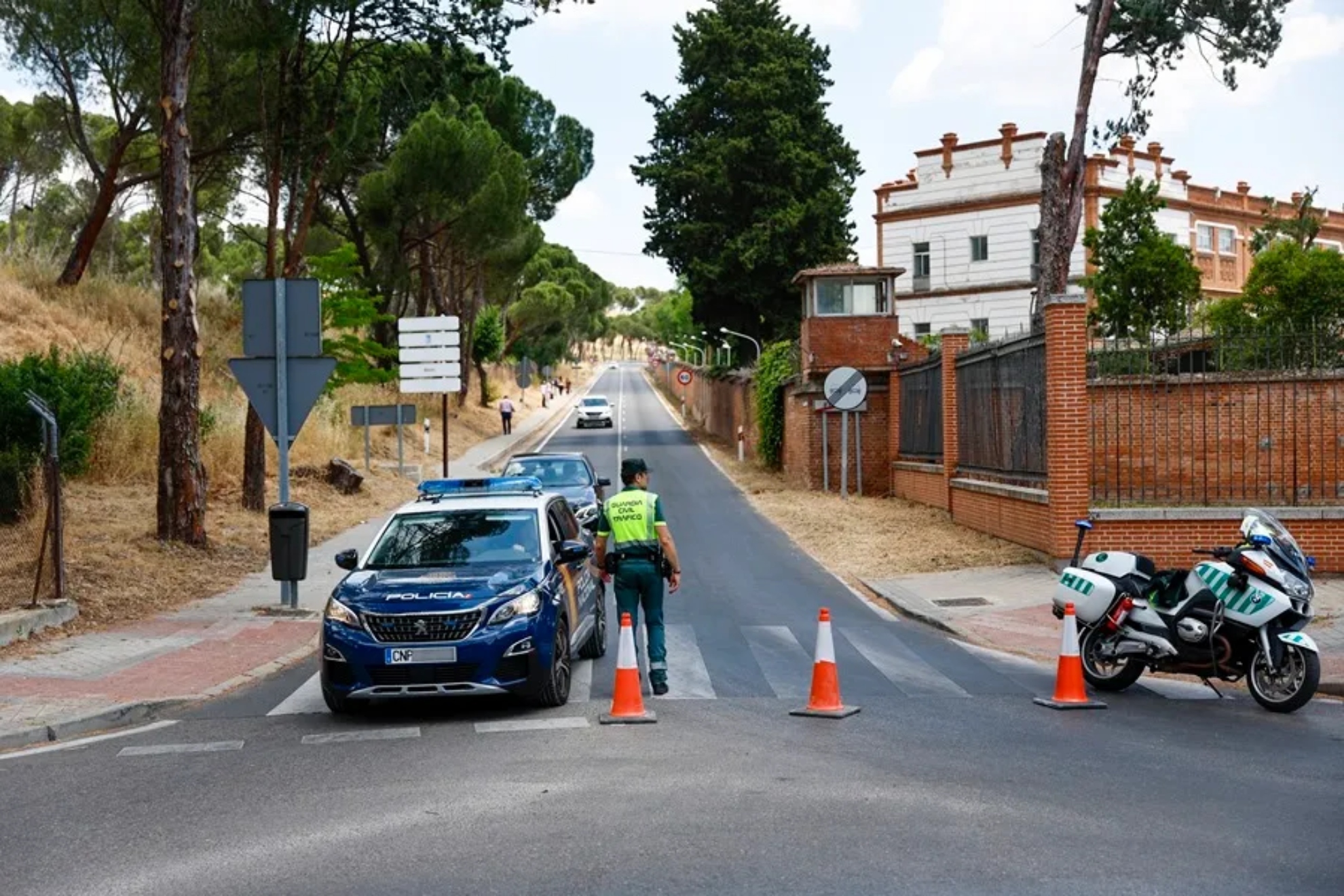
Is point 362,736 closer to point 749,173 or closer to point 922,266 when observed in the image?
point 749,173

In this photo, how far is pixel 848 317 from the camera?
36781 mm

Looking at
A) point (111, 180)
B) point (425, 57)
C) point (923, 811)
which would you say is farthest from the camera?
point (111, 180)

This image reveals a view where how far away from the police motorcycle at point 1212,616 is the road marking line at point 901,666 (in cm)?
110

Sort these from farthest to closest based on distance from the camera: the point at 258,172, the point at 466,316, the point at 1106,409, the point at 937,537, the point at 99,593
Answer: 1. the point at 466,316
2. the point at 258,172
3. the point at 937,537
4. the point at 1106,409
5. the point at 99,593

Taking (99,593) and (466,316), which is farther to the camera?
(466,316)

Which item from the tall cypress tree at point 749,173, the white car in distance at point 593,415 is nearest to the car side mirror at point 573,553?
the tall cypress tree at point 749,173

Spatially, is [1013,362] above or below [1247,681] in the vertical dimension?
above

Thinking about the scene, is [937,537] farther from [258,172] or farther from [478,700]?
[258,172]

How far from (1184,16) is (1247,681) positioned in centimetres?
1973

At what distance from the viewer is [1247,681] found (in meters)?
10.9

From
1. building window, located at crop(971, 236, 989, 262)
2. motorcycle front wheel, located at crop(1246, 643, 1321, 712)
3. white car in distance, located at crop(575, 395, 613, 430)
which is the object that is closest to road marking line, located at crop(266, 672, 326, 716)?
motorcycle front wheel, located at crop(1246, 643, 1321, 712)

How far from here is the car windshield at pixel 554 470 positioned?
23.7m

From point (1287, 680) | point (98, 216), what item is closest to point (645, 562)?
point (1287, 680)

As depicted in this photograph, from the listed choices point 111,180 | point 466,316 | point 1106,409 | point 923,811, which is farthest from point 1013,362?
point 466,316
